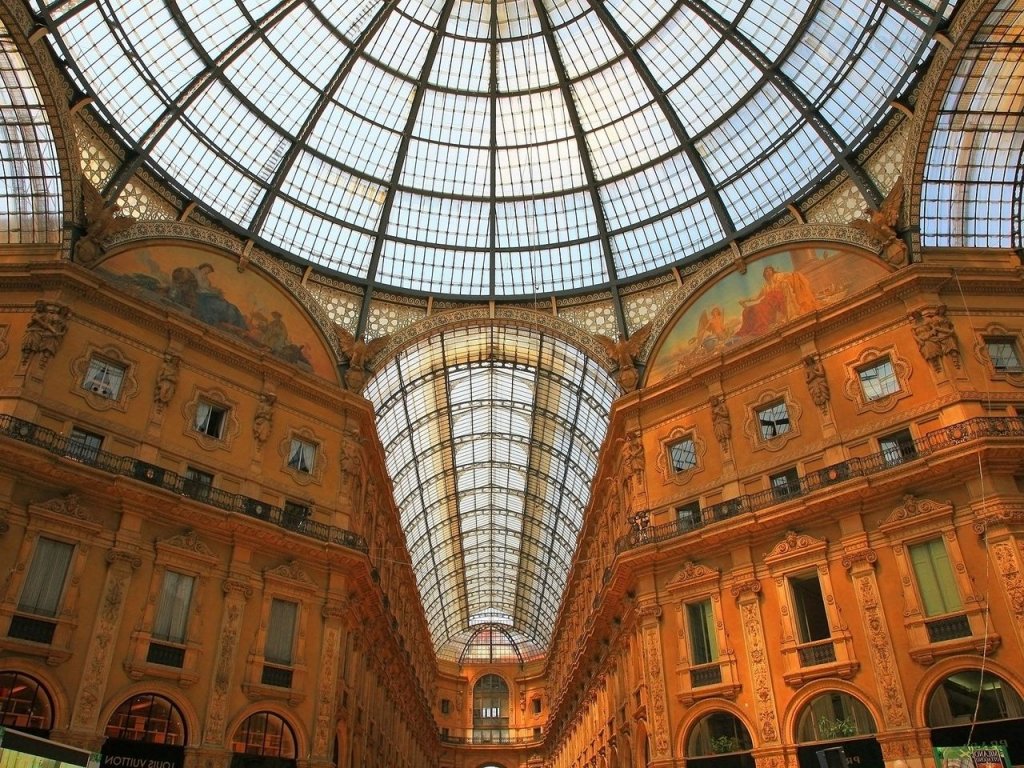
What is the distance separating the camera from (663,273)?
35938mm

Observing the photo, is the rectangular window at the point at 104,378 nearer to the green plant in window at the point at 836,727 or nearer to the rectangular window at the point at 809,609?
the rectangular window at the point at 809,609

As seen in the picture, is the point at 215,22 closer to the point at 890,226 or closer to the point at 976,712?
the point at 890,226

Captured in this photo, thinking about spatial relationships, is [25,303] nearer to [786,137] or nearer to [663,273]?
[663,273]

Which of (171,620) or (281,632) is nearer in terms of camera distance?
(171,620)

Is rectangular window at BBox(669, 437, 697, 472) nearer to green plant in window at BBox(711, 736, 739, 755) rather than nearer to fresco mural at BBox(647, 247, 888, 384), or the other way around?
fresco mural at BBox(647, 247, 888, 384)

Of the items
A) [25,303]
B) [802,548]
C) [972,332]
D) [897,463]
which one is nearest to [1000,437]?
[897,463]

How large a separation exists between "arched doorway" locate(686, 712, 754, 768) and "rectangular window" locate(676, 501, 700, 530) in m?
6.84

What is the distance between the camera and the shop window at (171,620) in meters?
23.4

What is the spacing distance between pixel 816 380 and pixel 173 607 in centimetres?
2437

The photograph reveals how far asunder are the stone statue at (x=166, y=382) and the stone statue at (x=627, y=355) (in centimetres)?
1886

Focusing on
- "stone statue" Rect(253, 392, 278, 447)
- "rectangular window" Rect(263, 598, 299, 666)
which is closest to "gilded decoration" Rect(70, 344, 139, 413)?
"stone statue" Rect(253, 392, 278, 447)

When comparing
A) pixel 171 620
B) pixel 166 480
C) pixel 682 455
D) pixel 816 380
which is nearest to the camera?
pixel 171 620

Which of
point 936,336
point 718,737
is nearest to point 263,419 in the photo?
point 718,737

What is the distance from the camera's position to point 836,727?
2258 cm
